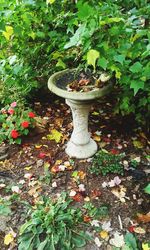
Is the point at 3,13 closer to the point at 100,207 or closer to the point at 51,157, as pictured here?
the point at 51,157

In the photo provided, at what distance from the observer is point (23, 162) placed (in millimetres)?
3748

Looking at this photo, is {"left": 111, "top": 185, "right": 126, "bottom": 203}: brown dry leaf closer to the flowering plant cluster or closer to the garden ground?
the garden ground

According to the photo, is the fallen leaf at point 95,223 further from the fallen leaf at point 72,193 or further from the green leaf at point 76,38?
the green leaf at point 76,38

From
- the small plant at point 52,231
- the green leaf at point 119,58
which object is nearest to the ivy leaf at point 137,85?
the green leaf at point 119,58

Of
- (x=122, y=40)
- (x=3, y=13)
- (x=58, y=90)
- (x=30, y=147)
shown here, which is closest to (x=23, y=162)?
(x=30, y=147)

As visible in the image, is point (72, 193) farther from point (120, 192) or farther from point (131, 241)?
point (131, 241)

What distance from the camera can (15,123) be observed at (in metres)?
3.96

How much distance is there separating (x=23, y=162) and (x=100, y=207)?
102cm

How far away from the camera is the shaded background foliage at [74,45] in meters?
2.58

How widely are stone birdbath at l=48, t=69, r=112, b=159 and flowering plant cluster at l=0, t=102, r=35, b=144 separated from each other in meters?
0.51

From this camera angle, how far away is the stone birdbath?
126 inches

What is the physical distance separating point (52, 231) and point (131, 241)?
65 centimetres

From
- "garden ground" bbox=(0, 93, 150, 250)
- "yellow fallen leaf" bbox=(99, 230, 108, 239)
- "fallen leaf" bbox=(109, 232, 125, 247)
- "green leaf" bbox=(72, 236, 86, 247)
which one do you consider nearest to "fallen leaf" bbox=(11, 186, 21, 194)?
"garden ground" bbox=(0, 93, 150, 250)

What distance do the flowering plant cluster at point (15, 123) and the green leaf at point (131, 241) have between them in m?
1.60
